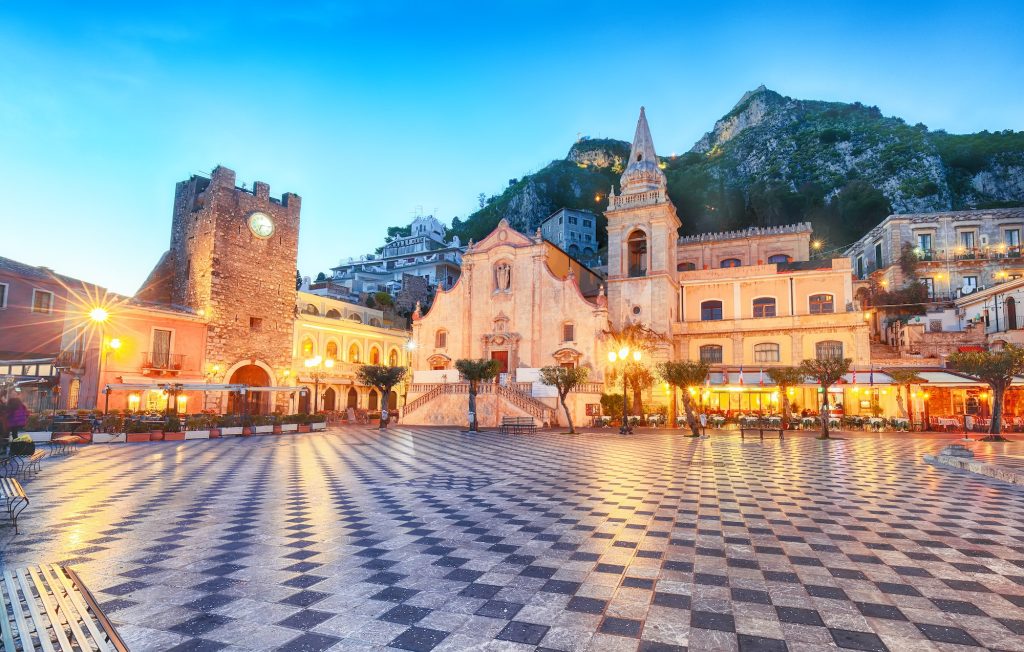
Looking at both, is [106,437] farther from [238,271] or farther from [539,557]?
[539,557]

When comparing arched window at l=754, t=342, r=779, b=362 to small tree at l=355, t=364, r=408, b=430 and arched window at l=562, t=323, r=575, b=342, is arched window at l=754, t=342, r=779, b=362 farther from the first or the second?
small tree at l=355, t=364, r=408, b=430

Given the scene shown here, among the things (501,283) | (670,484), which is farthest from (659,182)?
(670,484)

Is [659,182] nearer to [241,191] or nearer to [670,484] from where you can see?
[241,191]

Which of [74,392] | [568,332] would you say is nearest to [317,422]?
[74,392]

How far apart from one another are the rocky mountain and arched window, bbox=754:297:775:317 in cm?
3058

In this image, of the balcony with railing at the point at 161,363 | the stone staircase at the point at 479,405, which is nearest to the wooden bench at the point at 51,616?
the stone staircase at the point at 479,405

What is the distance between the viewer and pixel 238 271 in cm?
3359

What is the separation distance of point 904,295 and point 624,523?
43.7 metres

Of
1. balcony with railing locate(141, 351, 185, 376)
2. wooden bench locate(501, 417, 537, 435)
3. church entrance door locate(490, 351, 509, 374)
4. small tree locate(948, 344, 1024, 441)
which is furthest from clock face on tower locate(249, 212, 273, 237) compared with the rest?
small tree locate(948, 344, 1024, 441)

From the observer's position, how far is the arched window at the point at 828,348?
112 feet

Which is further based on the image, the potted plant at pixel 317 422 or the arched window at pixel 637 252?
the arched window at pixel 637 252

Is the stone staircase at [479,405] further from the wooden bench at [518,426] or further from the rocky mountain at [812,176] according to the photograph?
the rocky mountain at [812,176]

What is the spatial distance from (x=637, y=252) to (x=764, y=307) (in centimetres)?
942

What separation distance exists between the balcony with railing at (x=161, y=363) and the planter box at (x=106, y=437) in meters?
9.42
